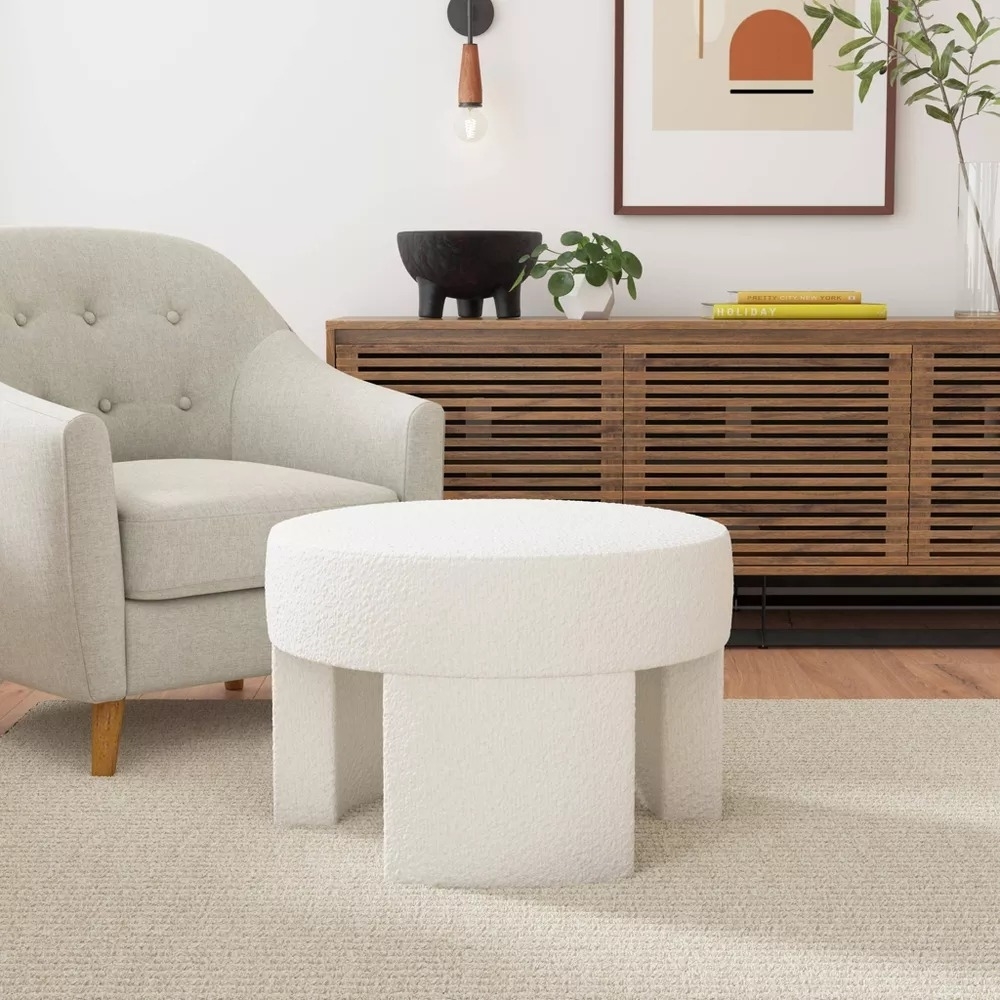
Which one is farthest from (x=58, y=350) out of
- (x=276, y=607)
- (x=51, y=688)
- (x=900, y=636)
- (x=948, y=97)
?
(x=948, y=97)

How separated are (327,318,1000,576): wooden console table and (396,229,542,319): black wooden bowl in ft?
0.49

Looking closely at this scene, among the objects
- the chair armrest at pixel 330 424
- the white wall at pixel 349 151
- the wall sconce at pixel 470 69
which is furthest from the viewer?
the white wall at pixel 349 151

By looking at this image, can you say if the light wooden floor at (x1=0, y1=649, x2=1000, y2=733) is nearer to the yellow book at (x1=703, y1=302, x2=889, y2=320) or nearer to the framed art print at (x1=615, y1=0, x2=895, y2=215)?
the yellow book at (x1=703, y1=302, x2=889, y2=320)

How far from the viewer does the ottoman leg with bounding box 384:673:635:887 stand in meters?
1.56

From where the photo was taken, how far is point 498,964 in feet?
4.61

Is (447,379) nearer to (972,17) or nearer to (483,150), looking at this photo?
(483,150)

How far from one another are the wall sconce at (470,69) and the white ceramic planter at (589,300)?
1.66 feet

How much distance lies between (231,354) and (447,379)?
0.52 meters

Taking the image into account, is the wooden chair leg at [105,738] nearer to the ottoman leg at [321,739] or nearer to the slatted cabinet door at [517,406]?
the ottoman leg at [321,739]

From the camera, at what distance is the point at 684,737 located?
178 cm

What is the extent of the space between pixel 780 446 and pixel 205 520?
143 cm

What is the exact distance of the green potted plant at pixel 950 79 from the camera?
9.78 ft

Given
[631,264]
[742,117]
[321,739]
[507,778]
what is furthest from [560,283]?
[507,778]

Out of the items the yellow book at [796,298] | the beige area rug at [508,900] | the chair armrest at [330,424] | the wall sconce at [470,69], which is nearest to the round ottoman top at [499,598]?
the beige area rug at [508,900]
